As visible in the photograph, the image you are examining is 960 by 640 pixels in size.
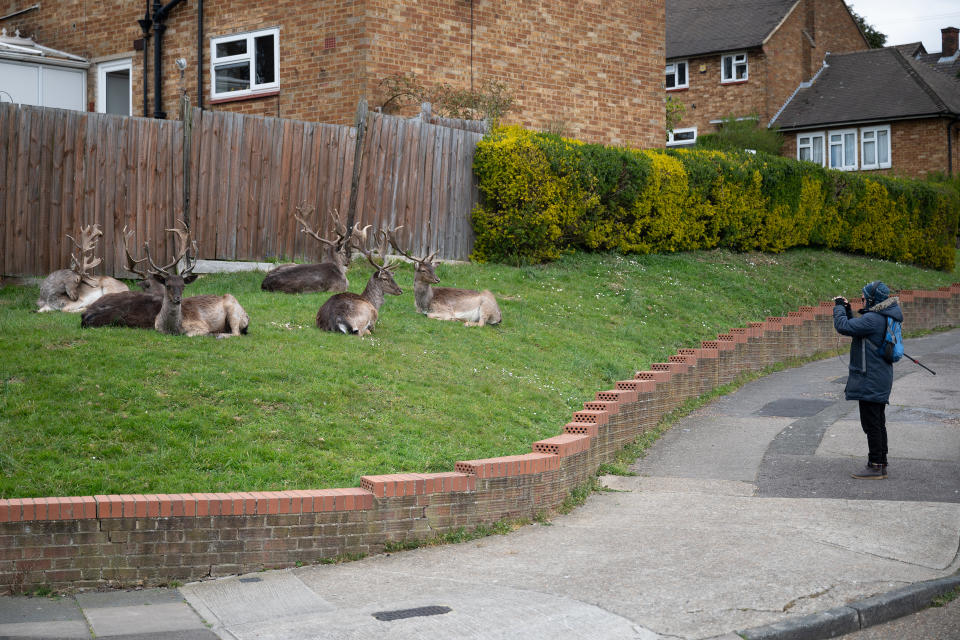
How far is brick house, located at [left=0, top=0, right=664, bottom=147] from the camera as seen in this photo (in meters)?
21.0

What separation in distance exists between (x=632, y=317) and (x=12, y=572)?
11251mm

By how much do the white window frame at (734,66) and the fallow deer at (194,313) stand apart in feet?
109

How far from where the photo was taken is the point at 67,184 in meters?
16.1

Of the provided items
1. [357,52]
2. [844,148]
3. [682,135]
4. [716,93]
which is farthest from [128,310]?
[844,148]

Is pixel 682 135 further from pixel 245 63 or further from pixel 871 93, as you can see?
pixel 245 63

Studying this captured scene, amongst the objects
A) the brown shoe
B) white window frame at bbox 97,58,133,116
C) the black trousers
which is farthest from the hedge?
white window frame at bbox 97,58,133,116

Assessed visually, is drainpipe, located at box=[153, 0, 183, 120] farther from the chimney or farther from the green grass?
the chimney

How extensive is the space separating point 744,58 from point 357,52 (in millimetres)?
25031

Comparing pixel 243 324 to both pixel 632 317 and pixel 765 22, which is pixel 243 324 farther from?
pixel 765 22

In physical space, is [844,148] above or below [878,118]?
below

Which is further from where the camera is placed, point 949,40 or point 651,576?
point 949,40

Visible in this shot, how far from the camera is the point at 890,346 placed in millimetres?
10734

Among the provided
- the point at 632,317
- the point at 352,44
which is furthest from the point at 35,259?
the point at 632,317

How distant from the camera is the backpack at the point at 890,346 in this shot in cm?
1070
